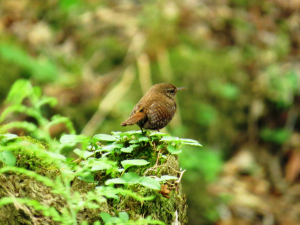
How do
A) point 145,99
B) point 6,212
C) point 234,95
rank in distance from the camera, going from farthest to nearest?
1. point 234,95
2. point 145,99
3. point 6,212

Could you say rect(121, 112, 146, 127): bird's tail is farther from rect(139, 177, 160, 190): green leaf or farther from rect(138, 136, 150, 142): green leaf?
rect(139, 177, 160, 190): green leaf

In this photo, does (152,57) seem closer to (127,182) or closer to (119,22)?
(119,22)

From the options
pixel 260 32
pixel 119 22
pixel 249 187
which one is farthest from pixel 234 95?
pixel 119 22

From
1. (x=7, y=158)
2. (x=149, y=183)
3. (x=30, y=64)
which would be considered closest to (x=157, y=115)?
(x=149, y=183)

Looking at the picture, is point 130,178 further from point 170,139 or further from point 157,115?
point 157,115

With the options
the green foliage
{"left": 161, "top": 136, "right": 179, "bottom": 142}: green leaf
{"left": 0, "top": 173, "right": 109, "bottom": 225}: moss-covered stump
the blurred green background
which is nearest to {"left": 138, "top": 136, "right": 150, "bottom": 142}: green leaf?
{"left": 161, "top": 136, "right": 179, "bottom": 142}: green leaf

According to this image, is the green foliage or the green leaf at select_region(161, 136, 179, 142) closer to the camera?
the green leaf at select_region(161, 136, 179, 142)
